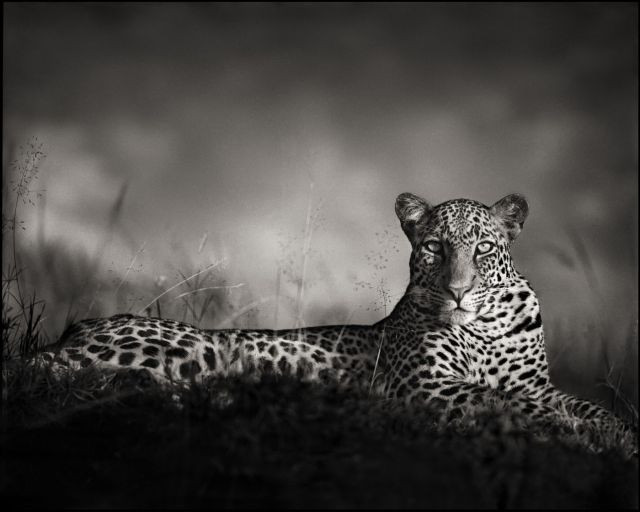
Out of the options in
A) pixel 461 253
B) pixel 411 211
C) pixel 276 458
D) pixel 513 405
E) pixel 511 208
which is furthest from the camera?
pixel 411 211

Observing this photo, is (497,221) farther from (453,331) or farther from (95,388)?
(95,388)

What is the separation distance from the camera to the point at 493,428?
565cm

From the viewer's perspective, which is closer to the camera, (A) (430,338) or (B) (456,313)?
(B) (456,313)

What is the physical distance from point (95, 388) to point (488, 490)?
3542 millimetres

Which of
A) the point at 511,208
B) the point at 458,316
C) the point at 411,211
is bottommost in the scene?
the point at 458,316

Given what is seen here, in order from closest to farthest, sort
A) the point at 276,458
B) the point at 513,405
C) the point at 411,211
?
the point at 276,458, the point at 513,405, the point at 411,211

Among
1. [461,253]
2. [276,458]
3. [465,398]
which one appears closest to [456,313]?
[461,253]

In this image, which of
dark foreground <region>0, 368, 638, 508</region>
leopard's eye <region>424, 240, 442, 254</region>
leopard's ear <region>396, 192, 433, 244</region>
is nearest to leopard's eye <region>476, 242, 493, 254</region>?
leopard's eye <region>424, 240, 442, 254</region>

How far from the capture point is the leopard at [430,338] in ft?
25.9

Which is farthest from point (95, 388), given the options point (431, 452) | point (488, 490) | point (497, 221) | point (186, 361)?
point (497, 221)

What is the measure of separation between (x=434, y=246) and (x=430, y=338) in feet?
3.32

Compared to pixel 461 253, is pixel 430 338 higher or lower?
lower

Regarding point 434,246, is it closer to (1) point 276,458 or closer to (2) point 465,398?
(2) point 465,398

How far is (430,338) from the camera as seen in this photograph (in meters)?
8.17
